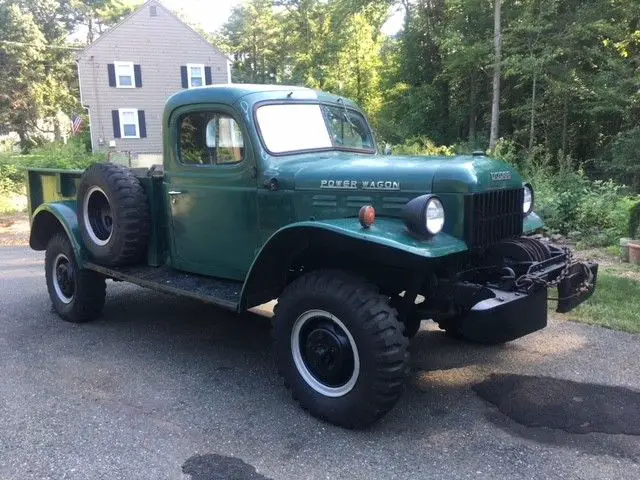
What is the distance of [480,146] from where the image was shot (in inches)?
834

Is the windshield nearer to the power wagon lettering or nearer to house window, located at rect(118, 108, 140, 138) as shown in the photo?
the power wagon lettering

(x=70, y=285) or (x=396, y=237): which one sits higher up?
(x=396, y=237)

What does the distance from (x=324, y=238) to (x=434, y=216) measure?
66 centimetres

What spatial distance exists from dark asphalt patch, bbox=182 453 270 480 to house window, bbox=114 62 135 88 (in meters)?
27.6

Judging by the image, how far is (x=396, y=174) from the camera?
360 cm

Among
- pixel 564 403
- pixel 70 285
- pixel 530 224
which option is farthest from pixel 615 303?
pixel 70 285

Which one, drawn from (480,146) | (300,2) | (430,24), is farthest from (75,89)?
→ (480,146)

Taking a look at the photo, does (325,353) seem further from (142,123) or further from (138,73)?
(138,73)

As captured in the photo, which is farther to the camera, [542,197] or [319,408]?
[542,197]

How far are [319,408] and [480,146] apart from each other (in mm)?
19174

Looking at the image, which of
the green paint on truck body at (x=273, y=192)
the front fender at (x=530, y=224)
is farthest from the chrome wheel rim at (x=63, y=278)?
the front fender at (x=530, y=224)

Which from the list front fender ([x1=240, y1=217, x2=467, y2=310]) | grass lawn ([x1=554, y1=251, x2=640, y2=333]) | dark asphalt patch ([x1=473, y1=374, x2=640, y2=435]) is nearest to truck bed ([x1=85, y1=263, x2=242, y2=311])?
front fender ([x1=240, y1=217, x2=467, y2=310])

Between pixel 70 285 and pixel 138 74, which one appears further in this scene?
pixel 138 74

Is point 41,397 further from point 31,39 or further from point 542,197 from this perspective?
point 31,39
